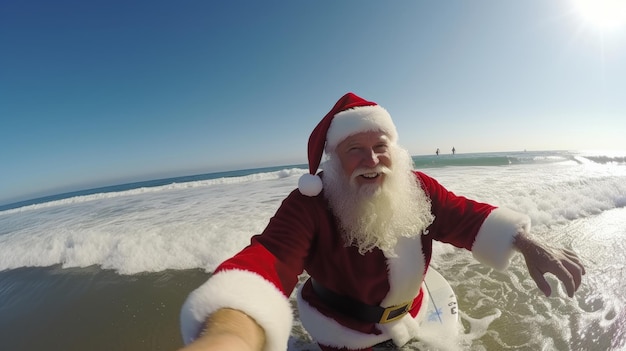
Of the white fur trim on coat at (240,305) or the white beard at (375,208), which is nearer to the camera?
the white fur trim on coat at (240,305)

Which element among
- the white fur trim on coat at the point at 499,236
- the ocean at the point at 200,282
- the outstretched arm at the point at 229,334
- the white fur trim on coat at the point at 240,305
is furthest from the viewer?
the ocean at the point at 200,282

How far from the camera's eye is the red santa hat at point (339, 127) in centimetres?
168

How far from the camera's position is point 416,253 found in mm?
1701

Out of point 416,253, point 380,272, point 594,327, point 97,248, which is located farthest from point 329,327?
point 97,248

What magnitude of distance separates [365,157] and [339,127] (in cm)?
30

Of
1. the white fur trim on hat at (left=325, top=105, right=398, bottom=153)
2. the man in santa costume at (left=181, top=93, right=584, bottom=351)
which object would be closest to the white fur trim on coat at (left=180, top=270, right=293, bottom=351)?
the man in santa costume at (left=181, top=93, right=584, bottom=351)

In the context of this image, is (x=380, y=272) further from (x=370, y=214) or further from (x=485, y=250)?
(x=485, y=250)

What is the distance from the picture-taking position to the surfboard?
205cm

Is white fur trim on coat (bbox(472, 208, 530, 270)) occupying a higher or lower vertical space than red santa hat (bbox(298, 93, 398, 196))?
lower

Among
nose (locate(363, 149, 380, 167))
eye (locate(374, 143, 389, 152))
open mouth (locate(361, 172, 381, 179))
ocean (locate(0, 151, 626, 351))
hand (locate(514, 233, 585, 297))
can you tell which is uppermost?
eye (locate(374, 143, 389, 152))

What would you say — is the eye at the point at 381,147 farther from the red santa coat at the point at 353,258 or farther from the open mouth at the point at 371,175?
the red santa coat at the point at 353,258

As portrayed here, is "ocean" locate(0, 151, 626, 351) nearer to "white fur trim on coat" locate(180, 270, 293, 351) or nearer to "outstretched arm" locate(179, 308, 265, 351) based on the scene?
"white fur trim on coat" locate(180, 270, 293, 351)

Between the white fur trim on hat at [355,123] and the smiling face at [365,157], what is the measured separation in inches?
1.6

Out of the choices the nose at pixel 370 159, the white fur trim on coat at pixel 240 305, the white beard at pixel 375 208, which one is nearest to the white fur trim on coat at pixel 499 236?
the white beard at pixel 375 208
